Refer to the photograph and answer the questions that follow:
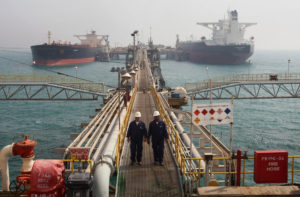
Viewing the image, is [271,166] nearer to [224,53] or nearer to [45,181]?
[45,181]

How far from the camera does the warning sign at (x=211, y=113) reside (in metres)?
10.3

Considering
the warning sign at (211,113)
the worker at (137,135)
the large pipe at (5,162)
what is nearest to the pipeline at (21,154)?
the large pipe at (5,162)

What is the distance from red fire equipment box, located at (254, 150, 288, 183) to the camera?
9273 millimetres

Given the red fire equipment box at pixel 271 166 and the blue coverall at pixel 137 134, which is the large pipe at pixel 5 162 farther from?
the red fire equipment box at pixel 271 166

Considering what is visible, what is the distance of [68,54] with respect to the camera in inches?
4390

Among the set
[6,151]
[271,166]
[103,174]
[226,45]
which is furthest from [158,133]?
[226,45]

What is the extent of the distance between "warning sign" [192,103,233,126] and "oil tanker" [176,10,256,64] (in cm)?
11671

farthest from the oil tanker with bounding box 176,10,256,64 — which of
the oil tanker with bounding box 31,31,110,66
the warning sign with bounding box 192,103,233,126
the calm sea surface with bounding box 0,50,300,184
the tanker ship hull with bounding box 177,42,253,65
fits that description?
the warning sign with bounding box 192,103,233,126

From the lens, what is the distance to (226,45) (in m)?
123

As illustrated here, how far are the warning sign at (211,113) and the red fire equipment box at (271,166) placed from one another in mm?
1668

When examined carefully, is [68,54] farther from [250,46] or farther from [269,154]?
[269,154]

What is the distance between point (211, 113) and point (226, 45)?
11813 centimetres

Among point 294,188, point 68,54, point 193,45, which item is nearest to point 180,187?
point 294,188

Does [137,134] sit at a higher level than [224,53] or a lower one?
lower
